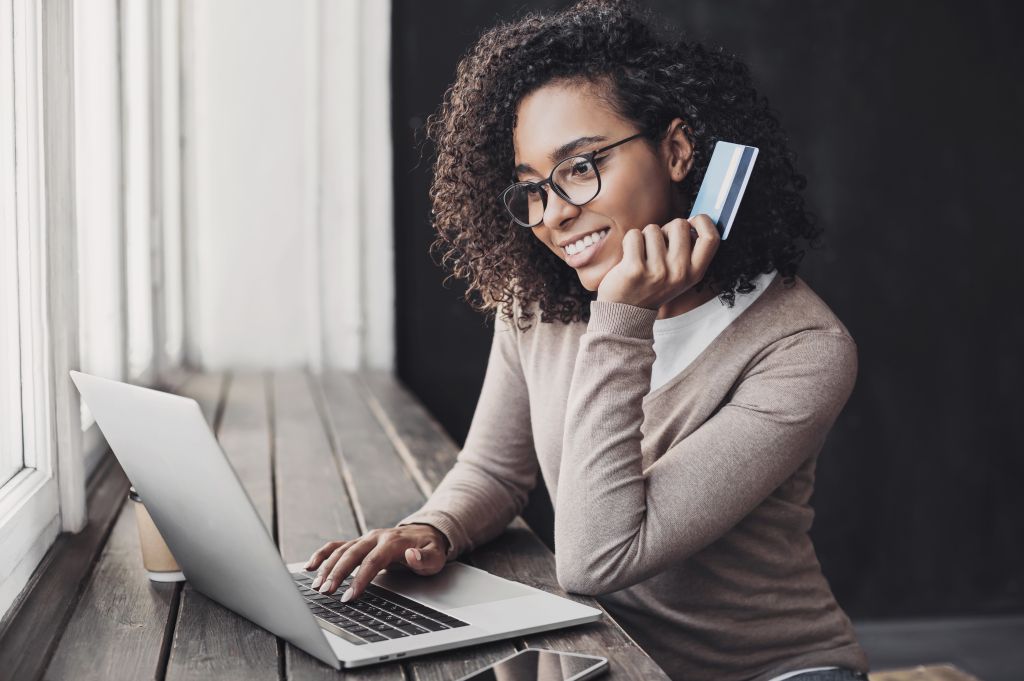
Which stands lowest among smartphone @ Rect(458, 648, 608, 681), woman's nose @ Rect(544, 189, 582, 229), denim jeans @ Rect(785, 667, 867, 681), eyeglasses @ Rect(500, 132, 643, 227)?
denim jeans @ Rect(785, 667, 867, 681)

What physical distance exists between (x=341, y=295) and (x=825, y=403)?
224 centimetres

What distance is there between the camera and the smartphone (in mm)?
884

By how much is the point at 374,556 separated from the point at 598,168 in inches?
22.7

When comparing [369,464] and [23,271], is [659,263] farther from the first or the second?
[369,464]

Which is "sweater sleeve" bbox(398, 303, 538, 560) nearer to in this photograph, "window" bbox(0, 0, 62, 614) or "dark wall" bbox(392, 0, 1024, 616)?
"window" bbox(0, 0, 62, 614)

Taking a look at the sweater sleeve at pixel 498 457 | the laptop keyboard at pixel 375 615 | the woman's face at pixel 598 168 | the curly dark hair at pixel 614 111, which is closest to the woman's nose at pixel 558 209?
the woman's face at pixel 598 168

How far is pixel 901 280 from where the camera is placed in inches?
139

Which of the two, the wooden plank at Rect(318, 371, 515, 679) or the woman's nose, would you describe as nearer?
the wooden plank at Rect(318, 371, 515, 679)

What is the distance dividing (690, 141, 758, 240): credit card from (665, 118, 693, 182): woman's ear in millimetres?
100

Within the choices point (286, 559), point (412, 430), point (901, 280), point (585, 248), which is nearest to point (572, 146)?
point (585, 248)

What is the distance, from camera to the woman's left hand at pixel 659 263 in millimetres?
1236

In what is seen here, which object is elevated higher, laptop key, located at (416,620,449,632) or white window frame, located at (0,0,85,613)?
white window frame, located at (0,0,85,613)

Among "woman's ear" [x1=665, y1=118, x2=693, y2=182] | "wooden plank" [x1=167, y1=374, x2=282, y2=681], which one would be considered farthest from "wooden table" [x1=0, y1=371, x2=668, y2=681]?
"woman's ear" [x1=665, y1=118, x2=693, y2=182]

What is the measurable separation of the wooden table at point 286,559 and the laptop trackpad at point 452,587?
6 centimetres
